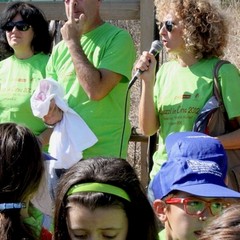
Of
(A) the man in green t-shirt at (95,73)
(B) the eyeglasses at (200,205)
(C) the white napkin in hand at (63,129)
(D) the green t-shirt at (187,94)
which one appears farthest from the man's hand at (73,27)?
(B) the eyeglasses at (200,205)

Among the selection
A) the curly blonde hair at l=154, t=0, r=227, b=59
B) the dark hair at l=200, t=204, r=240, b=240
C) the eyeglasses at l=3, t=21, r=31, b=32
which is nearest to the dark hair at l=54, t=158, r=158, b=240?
the dark hair at l=200, t=204, r=240, b=240

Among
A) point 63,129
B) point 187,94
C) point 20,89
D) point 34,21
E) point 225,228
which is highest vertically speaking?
point 34,21

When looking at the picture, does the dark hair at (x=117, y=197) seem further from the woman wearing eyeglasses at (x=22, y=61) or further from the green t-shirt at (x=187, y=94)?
the woman wearing eyeglasses at (x=22, y=61)

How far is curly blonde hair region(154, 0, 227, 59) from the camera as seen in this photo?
4207mm

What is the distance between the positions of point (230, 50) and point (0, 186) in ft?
17.2

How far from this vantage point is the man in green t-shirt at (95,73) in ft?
14.6

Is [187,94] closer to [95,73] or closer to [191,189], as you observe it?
[95,73]

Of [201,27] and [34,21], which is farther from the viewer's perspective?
[34,21]

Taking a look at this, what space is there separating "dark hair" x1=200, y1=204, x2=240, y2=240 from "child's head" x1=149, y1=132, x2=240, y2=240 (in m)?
0.57

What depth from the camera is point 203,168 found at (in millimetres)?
2916

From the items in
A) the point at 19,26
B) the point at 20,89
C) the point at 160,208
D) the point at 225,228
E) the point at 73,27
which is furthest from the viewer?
the point at 19,26

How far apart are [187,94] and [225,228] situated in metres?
2.05

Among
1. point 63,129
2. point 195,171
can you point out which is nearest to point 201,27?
point 63,129

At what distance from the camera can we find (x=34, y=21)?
498 centimetres
